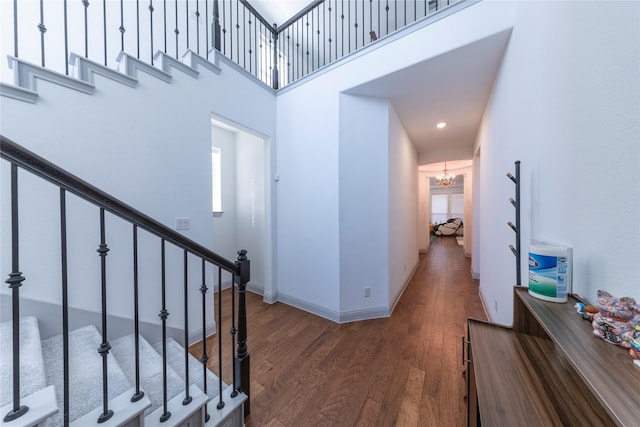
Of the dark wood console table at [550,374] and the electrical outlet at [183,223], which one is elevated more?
the electrical outlet at [183,223]

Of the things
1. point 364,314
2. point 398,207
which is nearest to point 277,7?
point 398,207

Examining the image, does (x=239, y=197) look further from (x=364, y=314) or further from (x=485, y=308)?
(x=485, y=308)

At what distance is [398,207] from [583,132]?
2.28m

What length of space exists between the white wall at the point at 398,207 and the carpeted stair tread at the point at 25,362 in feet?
8.85

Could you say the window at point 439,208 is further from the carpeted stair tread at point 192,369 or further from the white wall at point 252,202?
the carpeted stair tread at point 192,369

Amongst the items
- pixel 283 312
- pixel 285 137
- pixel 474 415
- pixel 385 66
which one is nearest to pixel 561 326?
pixel 474 415

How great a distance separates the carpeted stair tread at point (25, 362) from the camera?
88cm

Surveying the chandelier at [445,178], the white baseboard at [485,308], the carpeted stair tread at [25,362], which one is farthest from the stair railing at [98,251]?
the chandelier at [445,178]

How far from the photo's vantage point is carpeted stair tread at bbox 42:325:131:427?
38.3 inches

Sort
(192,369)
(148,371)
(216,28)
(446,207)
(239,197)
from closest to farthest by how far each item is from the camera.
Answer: (148,371) < (192,369) < (216,28) < (239,197) < (446,207)

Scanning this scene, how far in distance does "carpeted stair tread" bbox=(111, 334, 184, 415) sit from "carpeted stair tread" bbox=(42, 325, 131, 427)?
12cm

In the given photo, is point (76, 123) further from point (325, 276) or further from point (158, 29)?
point (325, 276)

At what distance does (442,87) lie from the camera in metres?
2.24

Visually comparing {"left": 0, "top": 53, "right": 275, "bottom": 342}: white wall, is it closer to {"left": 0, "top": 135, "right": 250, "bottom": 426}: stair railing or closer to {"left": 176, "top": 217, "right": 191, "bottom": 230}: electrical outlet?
{"left": 176, "top": 217, "right": 191, "bottom": 230}: electrical outlet
